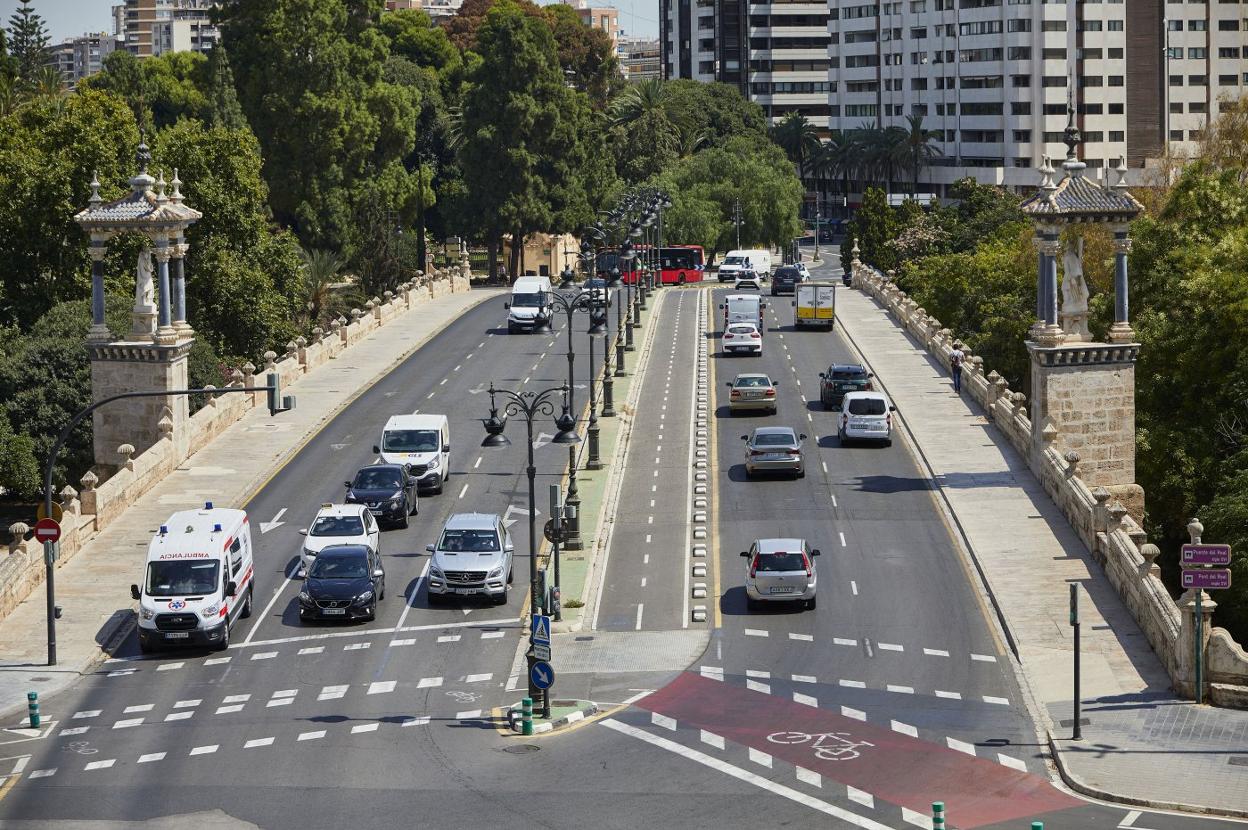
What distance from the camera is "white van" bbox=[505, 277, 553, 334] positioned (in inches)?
3696

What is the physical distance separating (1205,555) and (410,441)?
27.8 metres

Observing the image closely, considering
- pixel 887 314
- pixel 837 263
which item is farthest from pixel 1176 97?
pixel 887 314

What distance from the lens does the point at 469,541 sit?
156ft

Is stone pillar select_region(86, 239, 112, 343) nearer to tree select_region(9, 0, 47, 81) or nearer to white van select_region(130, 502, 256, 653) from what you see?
white van select_region(130, 502, 256, 653)

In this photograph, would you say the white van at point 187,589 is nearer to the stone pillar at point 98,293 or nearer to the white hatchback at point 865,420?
the stone pillar at point 98,293

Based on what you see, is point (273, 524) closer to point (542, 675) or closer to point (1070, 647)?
point (542, 675)

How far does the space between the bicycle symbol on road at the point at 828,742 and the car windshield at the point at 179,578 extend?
46.9 ft

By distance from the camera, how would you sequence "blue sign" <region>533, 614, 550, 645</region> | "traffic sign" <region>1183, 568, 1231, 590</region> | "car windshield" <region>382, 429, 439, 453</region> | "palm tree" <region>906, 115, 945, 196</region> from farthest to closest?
→ "palm tree" <region>906, 115, 945, 196</region> → "car windshield" <region>382, 429, 439, 453</region> → "traffic sign" <region>1183, 568, 1231, 590</region> → "blue sign" <region>533, 614, 550, 645</region>

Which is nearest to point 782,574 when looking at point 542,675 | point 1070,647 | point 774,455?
point 1070,647

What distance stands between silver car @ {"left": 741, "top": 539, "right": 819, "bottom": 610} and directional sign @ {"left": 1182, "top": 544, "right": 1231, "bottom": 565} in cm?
1066

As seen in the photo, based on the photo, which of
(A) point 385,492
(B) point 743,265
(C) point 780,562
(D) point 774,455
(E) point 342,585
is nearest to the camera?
(E) point 342,585

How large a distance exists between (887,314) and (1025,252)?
1210cm

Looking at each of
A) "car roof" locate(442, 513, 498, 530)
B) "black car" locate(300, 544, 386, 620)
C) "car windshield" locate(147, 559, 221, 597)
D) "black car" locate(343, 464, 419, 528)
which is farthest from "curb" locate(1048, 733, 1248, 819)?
"black car" locate(343, 464, 419, 528)

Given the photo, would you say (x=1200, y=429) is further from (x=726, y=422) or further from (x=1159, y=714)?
(x=1159, y=714)
